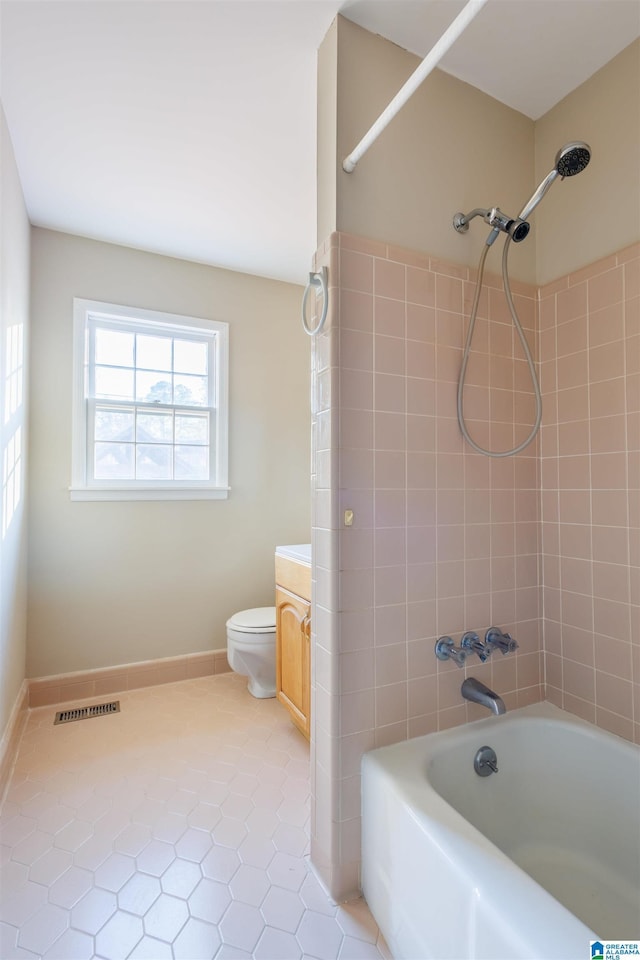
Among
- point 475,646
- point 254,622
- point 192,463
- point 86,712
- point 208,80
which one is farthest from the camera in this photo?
point 192,463

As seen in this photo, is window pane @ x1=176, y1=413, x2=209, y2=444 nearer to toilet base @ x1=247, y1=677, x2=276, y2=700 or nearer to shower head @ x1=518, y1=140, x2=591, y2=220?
toilet base @ x1=247, y1=677, x2=276, y2=700

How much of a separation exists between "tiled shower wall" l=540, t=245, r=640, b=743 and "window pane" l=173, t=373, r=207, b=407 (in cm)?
199

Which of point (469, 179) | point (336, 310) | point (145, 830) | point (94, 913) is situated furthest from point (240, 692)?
point (469, 179)

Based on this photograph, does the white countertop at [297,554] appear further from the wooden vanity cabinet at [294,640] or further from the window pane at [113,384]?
the window pane at [113,384]

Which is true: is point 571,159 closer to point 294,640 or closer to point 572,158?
point 572,158

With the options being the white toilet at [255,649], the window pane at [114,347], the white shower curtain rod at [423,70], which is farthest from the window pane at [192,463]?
the white shower curtain rod at [423,70]

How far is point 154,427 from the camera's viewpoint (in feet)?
8.79

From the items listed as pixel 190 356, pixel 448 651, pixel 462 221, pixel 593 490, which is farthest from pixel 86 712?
pixel 462 221

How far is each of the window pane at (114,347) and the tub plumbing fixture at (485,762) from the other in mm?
2609

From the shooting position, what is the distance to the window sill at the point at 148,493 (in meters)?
2.44

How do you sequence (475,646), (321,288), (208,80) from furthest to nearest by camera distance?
(208,80)
(475,646)
(321,288)

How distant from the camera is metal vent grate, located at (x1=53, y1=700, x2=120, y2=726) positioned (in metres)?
2.23

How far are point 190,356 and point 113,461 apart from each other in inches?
32.4

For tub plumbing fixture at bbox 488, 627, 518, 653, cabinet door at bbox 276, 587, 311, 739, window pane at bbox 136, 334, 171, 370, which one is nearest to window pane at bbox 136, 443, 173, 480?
Result: window pane at bbox 136, 334, 171, 370
